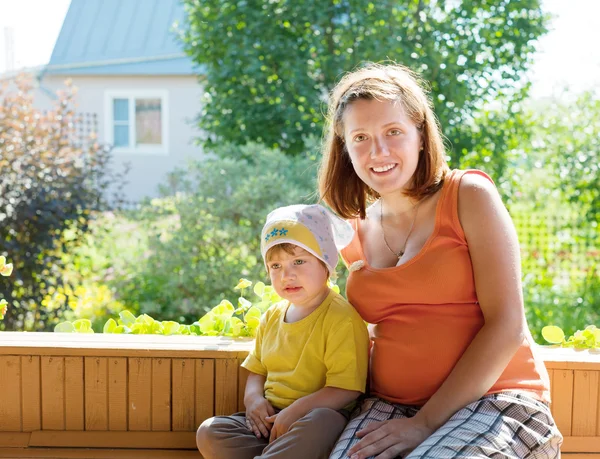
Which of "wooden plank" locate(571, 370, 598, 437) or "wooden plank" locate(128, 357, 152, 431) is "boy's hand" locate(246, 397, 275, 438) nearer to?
"wooden plank" locate(128, 357, 152, 431)

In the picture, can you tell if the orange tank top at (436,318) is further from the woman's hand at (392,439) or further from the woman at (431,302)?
the woman's hand at (392,439)

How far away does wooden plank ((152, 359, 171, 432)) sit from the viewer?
215 centimetres

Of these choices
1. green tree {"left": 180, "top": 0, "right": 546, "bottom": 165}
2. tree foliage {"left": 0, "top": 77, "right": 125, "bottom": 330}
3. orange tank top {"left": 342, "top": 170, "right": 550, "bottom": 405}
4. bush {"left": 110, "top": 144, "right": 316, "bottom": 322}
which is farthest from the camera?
green tree {"left": 180, "top": 0, "right": 546, "bottom": 165}

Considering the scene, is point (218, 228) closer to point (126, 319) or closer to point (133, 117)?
point (126, 319)

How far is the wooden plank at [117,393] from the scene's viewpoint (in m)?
2.15

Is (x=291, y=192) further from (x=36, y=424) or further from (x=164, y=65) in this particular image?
(x=164, y=65)

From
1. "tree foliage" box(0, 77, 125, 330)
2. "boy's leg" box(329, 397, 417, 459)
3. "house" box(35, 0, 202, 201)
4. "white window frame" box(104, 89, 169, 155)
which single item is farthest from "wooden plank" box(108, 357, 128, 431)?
"white window frame" box(104, 89, 169, 155)

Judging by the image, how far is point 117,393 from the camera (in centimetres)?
216

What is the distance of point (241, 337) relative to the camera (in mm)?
2334

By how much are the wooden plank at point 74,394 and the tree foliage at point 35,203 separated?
2961mm

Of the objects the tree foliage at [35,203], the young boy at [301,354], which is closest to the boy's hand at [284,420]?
the young boy at [301,354]

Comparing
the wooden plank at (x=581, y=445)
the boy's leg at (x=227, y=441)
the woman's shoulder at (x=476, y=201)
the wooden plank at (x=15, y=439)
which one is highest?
the woman's shoulder at (x=476, y=201)

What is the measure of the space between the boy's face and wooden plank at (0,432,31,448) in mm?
907

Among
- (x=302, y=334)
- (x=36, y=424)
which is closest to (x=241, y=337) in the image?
(x=302, y=334)
